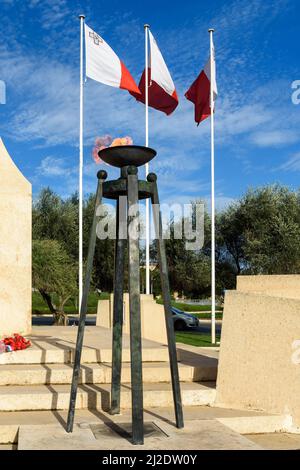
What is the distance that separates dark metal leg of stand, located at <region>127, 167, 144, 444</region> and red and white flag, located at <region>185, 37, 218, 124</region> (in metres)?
11.4

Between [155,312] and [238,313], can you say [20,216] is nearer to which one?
[155,312]

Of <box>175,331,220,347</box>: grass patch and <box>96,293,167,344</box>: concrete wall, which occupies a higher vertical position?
<box>96,293,167,344</box>: concrete wall

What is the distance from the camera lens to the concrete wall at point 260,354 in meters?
5.48

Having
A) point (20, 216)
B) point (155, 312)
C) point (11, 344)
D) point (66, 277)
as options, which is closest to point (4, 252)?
point (20, 216)

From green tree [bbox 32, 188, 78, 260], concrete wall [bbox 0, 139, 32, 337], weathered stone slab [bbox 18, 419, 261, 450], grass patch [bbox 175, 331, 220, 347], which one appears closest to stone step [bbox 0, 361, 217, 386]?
weathered stone slab [bbox 18, 419, 261, 450]

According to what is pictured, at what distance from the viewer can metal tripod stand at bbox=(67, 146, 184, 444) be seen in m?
4.66

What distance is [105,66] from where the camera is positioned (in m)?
13.5

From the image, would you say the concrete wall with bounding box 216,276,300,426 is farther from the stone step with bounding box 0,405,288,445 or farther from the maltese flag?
the maltese flag

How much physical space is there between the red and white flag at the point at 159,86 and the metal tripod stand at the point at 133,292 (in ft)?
32.5

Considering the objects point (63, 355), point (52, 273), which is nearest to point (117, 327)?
point (63, 355)

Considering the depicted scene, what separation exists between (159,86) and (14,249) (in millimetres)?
7393

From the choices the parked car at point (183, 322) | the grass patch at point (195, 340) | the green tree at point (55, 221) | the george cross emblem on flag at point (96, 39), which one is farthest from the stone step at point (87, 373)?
the green tree at point (55, 221)

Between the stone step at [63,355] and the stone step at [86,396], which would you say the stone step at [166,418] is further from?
the stone step at [63,355]
